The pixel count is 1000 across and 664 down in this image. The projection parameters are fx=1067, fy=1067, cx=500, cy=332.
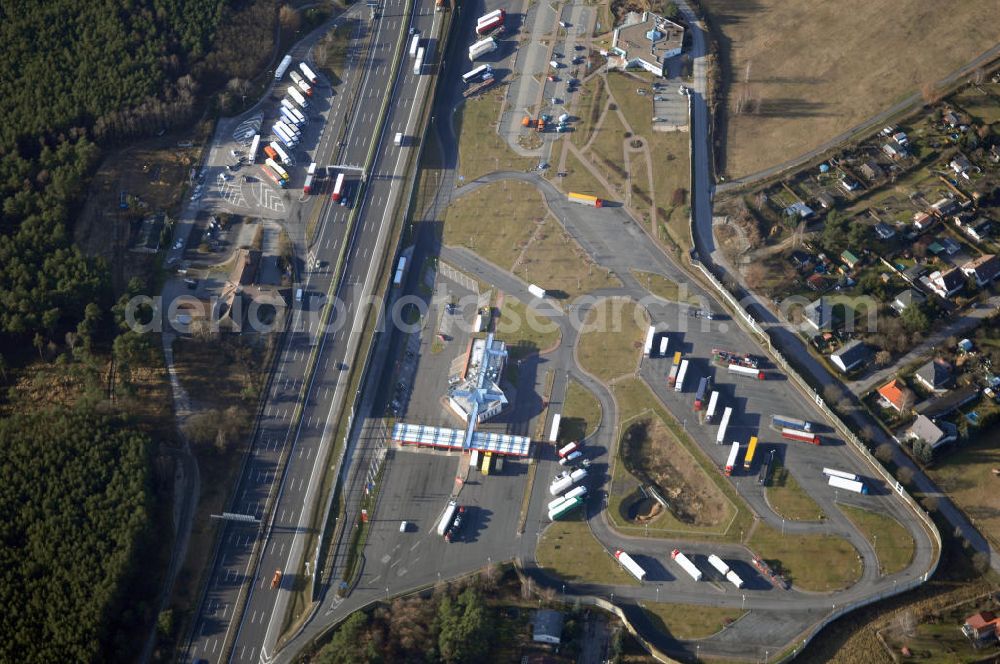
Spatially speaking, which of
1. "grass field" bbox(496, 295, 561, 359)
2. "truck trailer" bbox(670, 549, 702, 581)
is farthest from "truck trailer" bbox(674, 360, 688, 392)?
"truck trailer" bbox(670, 549, 702, 581)

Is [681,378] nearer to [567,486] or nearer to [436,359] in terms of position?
[567,486]

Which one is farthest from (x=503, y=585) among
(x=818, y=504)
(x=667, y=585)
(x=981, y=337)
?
(x=981, y=337)

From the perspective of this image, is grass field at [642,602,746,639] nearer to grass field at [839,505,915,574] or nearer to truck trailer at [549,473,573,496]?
truck trailer at [549,473,573,496]

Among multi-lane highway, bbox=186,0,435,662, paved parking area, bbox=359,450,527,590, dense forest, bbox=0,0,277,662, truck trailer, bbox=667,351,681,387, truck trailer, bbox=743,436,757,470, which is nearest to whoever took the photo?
dense forest, bbox=0,0,277,662

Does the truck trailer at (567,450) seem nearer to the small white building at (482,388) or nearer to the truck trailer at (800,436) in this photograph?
the small white building at (482,388)

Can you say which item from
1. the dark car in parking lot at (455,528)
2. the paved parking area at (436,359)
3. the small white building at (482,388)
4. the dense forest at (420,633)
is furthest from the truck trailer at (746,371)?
the dense forest at (420,633)

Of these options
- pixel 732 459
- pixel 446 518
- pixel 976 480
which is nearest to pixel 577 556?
pixel 446 518
